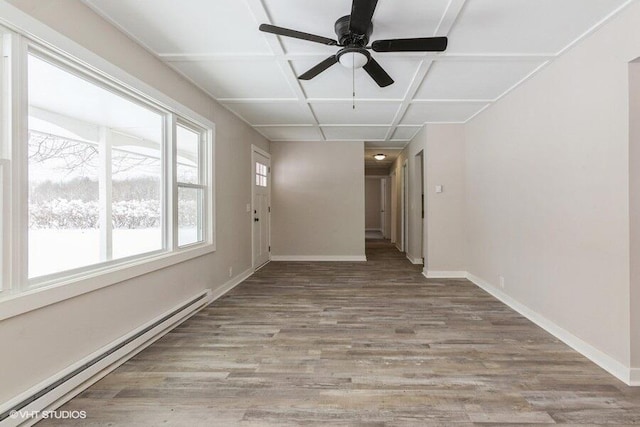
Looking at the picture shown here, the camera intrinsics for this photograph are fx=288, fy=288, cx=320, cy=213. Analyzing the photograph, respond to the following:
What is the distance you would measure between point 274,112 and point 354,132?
168cm

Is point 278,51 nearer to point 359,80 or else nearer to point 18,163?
point 359,80

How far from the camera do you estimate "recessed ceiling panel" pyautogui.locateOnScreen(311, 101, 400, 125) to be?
3732mm

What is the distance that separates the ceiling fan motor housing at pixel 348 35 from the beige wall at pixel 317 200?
3.95 meters

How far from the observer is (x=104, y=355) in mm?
1954

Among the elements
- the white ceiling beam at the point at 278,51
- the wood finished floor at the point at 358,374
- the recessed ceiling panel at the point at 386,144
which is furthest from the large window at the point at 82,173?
the recessed ceiling panel at the point at 386,144

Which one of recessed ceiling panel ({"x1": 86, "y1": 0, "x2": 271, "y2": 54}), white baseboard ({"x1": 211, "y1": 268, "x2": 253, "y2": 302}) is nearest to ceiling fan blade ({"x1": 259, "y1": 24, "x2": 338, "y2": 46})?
recessed ceiling panel ({"x1": 86, "y1": 0, "x2": 271, "y2": 54})

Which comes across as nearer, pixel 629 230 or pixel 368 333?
pixel 629 230

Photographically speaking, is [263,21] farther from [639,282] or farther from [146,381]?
[639,282]

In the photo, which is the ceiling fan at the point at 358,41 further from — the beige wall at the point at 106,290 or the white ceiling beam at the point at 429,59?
the beige wall at the point at 106,290

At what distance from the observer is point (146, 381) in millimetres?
1915

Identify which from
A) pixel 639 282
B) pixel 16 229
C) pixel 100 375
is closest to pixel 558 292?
pixel 639 282

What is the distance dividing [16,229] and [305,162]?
190 inches

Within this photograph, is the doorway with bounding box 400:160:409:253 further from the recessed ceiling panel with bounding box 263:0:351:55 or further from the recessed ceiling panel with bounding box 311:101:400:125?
the recessed ceiling panel with bounding box 263:0:351:55

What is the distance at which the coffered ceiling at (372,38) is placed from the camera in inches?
75.6
